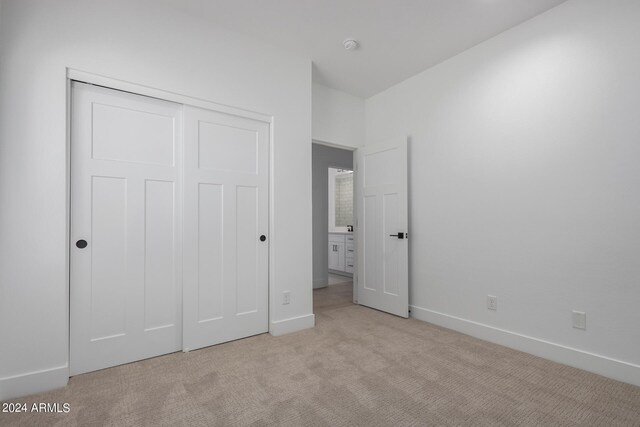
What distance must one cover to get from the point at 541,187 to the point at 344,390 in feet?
7.32

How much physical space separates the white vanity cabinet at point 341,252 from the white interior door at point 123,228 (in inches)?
158

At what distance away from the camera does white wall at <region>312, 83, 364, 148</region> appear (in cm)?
370

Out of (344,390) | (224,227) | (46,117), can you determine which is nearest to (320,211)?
(224,227)

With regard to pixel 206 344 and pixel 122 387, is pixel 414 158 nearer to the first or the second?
pixel 206 344

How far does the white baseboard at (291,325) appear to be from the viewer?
113 inches

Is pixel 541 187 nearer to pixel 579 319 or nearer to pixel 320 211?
pixel 579 319

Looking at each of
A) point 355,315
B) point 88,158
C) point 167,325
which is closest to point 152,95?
point 88,158

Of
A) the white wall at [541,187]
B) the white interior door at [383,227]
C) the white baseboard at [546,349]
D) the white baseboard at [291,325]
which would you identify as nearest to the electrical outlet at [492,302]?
the white wall at [541,187]

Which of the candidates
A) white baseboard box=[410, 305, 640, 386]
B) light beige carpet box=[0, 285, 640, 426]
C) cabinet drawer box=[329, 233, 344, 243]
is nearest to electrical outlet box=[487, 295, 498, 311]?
white baseboard box=[410, 305, 640, 386]

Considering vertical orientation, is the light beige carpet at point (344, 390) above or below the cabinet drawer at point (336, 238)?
below

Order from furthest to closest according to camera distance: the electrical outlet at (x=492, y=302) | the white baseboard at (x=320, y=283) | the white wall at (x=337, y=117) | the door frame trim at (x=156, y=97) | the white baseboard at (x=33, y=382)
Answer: the white baseboard at (x=320, y=283) < the white wall at (x=337, y=117) < the electrical outlet at (x=492, y=302) < the door frame trim at (x=156, y=97) < the white baseboard at (x=33, y=382)

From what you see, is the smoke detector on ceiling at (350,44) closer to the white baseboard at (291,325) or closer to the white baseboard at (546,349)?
the white baseboard at (291,325)

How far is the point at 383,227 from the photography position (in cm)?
371

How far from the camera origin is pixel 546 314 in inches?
96.0
